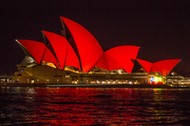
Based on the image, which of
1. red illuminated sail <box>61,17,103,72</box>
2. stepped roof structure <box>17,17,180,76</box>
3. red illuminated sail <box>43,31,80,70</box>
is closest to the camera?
red illuminated sail <box>61,17,103,72</box>

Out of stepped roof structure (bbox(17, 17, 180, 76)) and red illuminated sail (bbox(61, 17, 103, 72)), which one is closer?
red illuminated sail (bbox(61, 17, 103, 72))

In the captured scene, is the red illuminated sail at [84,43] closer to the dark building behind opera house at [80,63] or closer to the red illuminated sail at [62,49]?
the dark building behind opera house at [80,63]

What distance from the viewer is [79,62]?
8312 cm

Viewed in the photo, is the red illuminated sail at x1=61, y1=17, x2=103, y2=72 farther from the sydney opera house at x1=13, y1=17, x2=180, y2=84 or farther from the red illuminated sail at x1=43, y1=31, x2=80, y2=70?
the red illuminated sail at x1=43, y1=31, x2=80, y2=70

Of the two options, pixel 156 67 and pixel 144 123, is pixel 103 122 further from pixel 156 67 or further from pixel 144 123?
pixel 156 67

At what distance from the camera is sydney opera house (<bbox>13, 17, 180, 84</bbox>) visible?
7675cm

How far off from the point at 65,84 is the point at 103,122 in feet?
236

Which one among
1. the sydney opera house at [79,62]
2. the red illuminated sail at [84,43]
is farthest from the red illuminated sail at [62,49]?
the red illuminated sail at [84,43]

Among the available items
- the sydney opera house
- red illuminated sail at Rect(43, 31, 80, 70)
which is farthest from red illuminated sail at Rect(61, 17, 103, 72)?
red illuminated sail at Rect(43, 31, 80, 70)

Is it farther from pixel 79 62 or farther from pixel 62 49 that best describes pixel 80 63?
pixel 62 49

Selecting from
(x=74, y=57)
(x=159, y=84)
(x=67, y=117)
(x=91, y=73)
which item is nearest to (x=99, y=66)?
(x=91, y=73)

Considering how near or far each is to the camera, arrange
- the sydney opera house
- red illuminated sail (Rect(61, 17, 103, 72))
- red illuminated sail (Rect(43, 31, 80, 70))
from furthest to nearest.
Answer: the sydney opera house
red illuminated sail (Rect(43, 31, 80, 70))
red illuminated sail (Rect(61, 17, 103, 72))

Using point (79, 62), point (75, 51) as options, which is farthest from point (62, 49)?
point (79, 62)

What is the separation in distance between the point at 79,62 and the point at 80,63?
30cm
